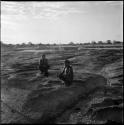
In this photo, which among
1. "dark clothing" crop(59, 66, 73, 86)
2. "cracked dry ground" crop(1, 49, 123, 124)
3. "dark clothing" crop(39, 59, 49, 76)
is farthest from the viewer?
"dark clothing" crop(39, 59, 49, 76)

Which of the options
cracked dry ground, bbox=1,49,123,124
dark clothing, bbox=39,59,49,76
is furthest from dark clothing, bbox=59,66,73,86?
dark clothing, bbox=39,59,49,76

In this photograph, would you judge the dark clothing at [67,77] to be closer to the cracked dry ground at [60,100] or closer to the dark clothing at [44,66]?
the cracked dry ground at [60,100]

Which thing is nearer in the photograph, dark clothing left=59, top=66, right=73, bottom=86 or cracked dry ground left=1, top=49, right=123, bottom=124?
cracked dry ground left=1, top=49, right=123, bottom=124

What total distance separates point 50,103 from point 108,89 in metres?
4.10

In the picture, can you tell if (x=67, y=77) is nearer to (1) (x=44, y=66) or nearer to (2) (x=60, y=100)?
(2) (x=60, y=100)

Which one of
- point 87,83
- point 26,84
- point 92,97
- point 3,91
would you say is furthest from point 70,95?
point 3,91

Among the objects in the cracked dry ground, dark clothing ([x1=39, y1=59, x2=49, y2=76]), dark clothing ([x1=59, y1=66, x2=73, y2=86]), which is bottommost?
Result: the cracked dry ground

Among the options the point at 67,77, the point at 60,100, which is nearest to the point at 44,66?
the point at 67,77

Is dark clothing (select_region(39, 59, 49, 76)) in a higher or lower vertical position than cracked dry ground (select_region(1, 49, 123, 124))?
higher

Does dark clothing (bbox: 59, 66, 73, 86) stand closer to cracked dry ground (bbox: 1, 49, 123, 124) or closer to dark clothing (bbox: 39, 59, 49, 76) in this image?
cracked dry ground (bbox: 1, 49, 123, 124)

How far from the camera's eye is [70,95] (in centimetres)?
1045

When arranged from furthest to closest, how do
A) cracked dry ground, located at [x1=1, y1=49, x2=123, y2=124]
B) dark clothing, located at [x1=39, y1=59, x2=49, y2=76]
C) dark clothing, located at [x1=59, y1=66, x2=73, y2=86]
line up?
dark clothing, located at [x1=39, y1=59, x2=49, y2=76] < dark clothing, located at [x1=59, y1=66, x2=73, y2=86] < cracked dry ground, located at [x1=1, y1=49, x2=123, y2=124]

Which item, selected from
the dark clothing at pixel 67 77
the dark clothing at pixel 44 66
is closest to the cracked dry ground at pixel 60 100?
the dark clothing at pixel 67 77

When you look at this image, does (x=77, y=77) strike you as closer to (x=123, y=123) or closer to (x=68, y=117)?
(x=68, y=117)
